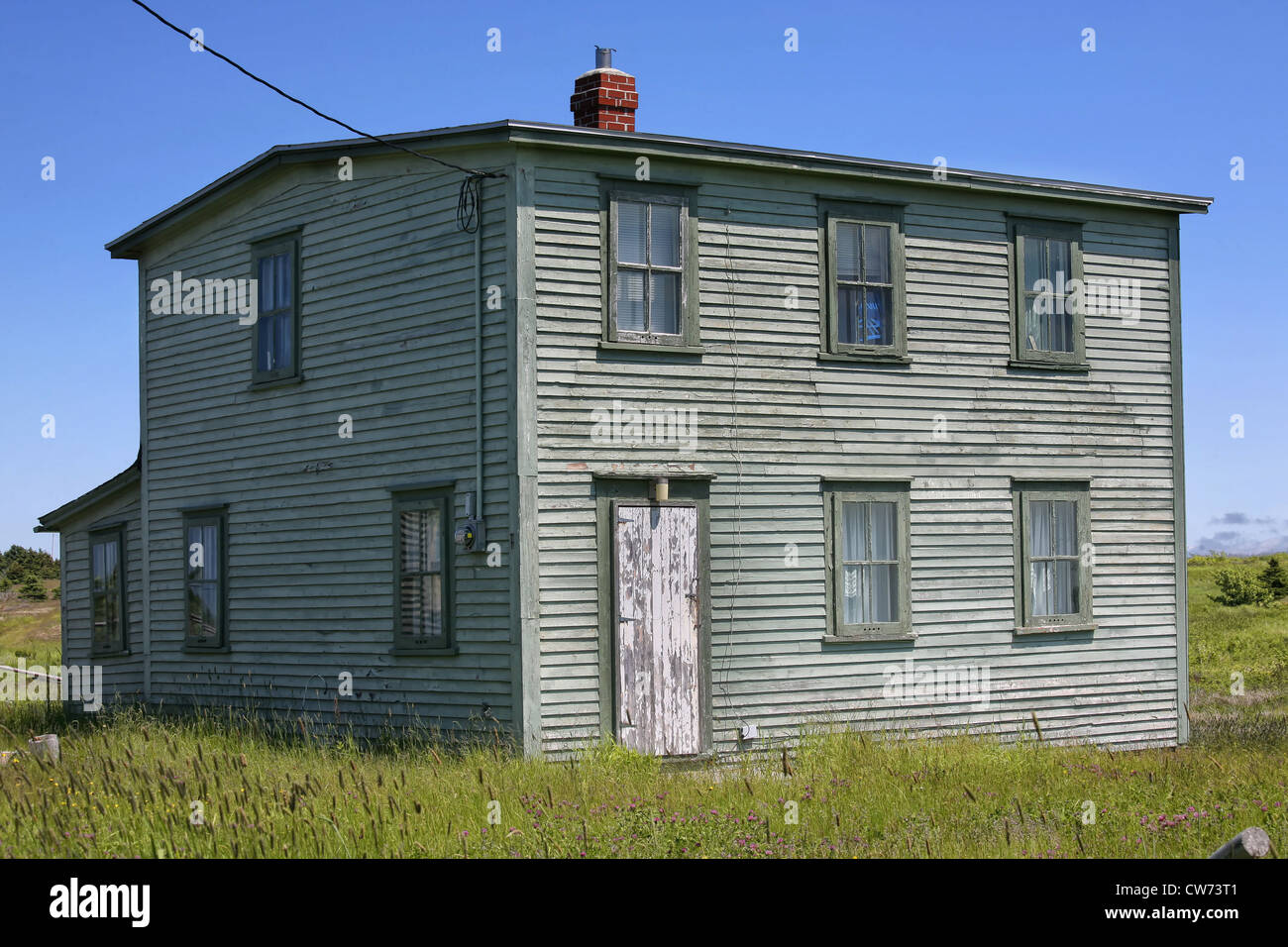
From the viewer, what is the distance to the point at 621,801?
1112 centimetres

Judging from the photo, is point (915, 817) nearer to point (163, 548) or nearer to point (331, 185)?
point (331, 185)

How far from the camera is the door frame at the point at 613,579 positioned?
14.6 metres

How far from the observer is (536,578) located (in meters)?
14.3

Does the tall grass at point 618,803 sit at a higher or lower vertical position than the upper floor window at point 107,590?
lower

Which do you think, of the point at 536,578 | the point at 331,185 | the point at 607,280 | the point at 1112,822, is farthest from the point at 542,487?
the point at 1112,822

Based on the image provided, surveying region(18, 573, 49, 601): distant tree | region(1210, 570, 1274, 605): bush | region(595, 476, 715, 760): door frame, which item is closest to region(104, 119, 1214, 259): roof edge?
region(595, 476, 715, 760): door frame

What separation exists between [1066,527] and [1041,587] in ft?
2.92

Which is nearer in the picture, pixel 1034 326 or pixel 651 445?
pixel 651 445

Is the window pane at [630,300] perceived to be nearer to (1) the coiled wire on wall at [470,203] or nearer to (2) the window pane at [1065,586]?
(1) the coiled wire on wall at [470,203]

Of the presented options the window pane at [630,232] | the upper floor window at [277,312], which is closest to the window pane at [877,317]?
the window pane at [630,232]

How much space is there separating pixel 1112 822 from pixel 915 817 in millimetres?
1453

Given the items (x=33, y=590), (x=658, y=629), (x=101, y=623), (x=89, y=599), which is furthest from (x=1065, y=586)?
(x=33, y=590)

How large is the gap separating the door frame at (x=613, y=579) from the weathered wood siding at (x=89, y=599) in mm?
7948

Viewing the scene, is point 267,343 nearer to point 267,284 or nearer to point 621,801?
point 267,284
